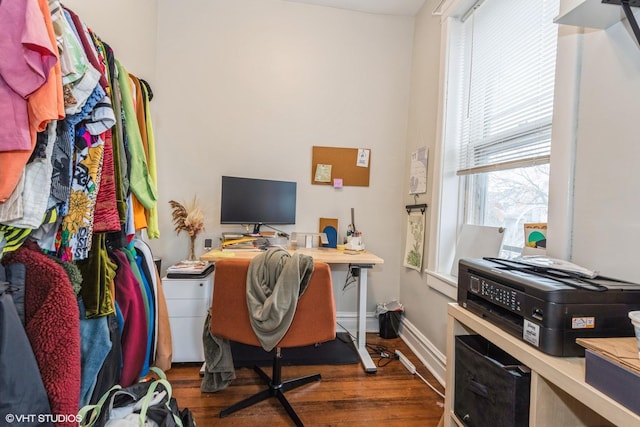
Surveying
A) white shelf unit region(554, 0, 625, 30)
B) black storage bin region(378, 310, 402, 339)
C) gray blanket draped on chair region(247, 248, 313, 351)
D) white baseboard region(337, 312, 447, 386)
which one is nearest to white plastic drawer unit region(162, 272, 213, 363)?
gray blanket draped on chair region(247, 248, 313, 351)

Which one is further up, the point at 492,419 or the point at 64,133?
the point at 64,133

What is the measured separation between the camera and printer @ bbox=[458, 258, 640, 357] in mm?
720

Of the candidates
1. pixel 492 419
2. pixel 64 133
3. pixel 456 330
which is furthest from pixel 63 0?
pixel 492 419

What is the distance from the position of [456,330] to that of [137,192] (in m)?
1.50

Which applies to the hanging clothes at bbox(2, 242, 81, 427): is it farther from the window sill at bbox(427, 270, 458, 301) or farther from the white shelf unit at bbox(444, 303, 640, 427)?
the window sill at bbox(427, 270, 458, 301)

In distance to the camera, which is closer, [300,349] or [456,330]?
[456,330]

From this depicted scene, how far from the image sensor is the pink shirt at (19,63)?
71 cm

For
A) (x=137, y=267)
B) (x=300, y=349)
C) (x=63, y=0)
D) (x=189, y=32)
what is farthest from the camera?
(x=189, y=32)

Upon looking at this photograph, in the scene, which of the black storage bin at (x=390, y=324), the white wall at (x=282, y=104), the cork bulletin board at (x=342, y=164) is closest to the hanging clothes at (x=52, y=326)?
the white wall at (x=282, y=104)

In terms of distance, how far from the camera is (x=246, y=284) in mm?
1307

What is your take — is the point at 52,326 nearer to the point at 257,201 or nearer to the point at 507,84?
the point at 257,201

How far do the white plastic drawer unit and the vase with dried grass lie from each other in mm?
350

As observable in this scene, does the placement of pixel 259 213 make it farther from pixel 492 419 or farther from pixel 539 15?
pixel 539 15

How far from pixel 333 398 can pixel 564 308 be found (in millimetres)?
1335
